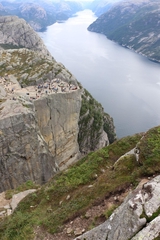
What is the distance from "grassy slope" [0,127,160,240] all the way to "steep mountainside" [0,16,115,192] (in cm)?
1126

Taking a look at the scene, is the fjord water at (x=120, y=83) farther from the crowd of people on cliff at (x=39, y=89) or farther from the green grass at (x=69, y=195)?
the green grass at (x=69, y=195)

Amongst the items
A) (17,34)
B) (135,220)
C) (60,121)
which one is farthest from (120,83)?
(135,220)

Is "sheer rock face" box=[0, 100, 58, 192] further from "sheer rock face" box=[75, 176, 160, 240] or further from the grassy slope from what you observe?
"sheer rock face" box=[75, 176, 160, 240]

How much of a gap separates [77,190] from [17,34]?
11680 centimetres

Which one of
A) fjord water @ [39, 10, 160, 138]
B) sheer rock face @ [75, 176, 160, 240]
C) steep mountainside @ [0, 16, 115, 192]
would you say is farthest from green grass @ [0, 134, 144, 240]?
fjord water @ [39, 10, 160, 138]

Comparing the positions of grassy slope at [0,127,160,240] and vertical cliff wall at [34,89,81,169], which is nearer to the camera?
grassy slope at [0,127,160,240]

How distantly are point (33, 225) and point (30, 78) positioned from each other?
3340cm

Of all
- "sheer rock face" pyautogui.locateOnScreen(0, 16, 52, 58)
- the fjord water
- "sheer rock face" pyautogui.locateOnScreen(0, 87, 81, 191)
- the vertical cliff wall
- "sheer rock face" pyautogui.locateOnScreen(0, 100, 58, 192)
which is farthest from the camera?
"sheer rock face" pyautogui.locateOnScreen(0, 16, 52, 58)

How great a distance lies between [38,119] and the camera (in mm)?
33781

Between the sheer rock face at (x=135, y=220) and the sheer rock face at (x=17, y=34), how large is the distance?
108417 millimetres

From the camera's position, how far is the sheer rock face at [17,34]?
365 feet

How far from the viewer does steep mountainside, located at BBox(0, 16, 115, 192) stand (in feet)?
89.3

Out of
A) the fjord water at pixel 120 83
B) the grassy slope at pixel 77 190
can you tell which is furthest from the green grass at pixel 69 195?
the fjord water at pixel 120 83

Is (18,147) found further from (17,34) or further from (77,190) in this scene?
(17,34)
